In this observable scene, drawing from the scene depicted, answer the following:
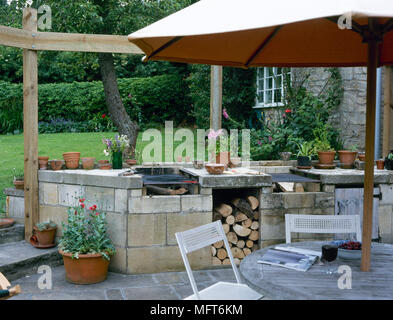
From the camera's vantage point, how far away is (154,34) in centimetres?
234

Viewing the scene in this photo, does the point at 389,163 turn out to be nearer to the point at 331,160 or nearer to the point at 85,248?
the point at 331,160

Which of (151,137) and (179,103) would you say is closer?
(151,137)

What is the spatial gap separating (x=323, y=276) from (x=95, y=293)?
237 centimetres

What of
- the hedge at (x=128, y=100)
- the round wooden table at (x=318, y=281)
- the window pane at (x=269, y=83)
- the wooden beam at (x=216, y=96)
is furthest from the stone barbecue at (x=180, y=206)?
the hedge at (x=128, y=100)

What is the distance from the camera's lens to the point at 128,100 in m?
12.6

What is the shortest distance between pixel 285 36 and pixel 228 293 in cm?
191

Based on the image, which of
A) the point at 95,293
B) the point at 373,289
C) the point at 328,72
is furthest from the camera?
Answer: the point at 328,72

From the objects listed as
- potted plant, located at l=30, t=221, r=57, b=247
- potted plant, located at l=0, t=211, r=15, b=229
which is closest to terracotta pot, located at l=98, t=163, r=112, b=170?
potted plant, located at l=30, t=221, r=57, b=247


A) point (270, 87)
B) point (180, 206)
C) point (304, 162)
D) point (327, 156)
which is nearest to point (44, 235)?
point (180, 206)

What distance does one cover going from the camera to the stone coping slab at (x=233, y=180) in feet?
15.6

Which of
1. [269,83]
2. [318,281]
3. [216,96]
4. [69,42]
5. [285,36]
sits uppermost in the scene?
[269,83]

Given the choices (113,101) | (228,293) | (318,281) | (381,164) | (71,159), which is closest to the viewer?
(318,281)
